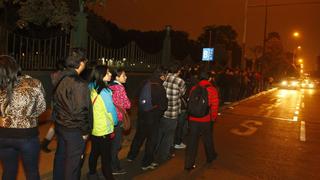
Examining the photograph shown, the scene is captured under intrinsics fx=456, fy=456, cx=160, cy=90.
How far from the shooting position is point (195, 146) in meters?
7.84

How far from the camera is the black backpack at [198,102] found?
764 centimetres

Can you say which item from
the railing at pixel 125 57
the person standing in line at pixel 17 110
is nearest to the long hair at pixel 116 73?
the person standing in line at pixel 17 110

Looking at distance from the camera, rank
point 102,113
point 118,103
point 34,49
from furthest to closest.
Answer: point 34,49 < point 118,103 < point 102,113

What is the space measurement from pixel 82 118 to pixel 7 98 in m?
0.84

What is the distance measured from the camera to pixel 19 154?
496cm

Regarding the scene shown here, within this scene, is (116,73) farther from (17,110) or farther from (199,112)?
(17,110)

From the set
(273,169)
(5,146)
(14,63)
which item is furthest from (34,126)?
(273,169)

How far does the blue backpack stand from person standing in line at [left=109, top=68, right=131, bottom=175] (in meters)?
0.50

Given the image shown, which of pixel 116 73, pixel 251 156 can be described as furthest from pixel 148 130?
pixel 251 156

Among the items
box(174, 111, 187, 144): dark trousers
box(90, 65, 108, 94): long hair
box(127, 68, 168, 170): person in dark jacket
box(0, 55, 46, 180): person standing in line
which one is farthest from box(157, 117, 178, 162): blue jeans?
box(0, 55, 46, 180): person standing in line

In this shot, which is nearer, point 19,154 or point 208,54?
point 19,154

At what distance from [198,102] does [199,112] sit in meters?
0.17

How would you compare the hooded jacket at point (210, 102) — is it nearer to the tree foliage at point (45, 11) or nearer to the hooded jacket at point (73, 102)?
the tree foliage at point (45, 11)

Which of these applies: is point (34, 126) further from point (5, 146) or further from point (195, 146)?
point (195, 146)
